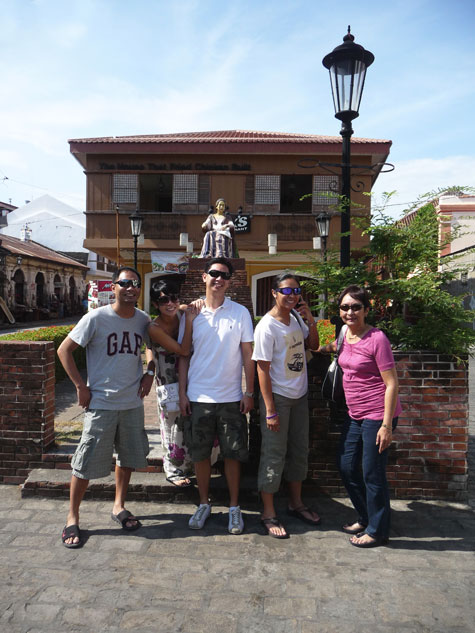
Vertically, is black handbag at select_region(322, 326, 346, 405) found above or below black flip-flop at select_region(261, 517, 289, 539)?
above

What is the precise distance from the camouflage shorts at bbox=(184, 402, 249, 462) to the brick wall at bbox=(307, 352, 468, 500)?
87 cm

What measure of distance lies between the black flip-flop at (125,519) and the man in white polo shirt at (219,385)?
1.31 ft

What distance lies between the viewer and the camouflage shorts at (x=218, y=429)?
11.3 feet

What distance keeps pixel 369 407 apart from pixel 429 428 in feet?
3.50

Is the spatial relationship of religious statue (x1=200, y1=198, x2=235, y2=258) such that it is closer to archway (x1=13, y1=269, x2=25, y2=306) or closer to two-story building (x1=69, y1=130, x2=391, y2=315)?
two-story building (x1=69, y1=130, x2=391, y2=315)

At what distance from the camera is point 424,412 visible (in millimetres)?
3967

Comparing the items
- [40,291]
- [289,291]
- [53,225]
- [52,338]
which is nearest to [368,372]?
[289,291]

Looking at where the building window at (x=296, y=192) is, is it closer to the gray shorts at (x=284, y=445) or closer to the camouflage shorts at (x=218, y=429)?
the gray shorts at (x=284, y=445)

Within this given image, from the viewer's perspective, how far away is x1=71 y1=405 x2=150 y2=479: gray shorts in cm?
336

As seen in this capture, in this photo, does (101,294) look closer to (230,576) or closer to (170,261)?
(170,261)

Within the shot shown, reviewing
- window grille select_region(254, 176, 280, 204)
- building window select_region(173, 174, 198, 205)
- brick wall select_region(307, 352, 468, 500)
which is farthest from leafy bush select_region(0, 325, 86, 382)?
window grille select_region(254, 176, 280, 204)

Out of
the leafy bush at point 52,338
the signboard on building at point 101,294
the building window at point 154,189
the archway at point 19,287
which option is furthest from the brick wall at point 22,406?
the archway at point 19,287

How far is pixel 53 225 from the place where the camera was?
142 ft

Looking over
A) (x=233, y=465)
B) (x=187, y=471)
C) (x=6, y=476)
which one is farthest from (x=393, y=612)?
(x=6, y=476)
